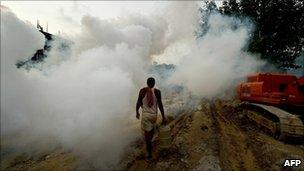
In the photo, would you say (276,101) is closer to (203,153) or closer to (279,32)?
(203,153)

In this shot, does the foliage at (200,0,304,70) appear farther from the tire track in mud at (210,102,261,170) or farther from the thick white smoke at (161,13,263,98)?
the tire track in mud at (210,102,261,170)

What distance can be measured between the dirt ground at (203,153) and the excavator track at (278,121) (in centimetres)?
23

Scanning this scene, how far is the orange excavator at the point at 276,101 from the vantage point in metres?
10.8

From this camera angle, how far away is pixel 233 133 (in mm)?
10703

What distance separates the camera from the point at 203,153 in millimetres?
8914

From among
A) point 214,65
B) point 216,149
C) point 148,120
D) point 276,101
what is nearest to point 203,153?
point 216,149

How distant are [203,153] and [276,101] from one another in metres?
3.84

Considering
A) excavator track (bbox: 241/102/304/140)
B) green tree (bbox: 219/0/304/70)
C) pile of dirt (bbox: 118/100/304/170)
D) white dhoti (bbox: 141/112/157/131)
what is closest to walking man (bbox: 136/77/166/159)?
white dhoti (bbox: 141/112/157/131)

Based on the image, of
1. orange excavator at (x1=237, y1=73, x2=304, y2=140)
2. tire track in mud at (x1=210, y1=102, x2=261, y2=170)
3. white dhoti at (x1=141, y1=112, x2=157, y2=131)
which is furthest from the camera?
orange excavator at (x1=237, y1=73, x2=304, y2=140)

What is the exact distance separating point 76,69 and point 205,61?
799cm

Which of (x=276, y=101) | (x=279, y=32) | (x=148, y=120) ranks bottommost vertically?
(x=276, y=101)

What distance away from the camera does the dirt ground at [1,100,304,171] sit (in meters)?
8.38

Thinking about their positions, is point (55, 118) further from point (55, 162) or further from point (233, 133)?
point (233, 133)

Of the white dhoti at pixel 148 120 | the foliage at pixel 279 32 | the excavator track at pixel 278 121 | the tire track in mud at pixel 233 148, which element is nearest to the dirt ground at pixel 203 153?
the tire track in mud at pixel 233 148
